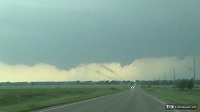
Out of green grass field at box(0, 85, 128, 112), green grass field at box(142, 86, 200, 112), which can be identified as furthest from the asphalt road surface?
green grass field at box(142, 86, 200, 112)

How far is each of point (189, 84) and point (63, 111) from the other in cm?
14419

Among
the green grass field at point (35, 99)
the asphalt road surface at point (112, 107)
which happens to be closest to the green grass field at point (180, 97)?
the asphalt road surface at point (112, 107)

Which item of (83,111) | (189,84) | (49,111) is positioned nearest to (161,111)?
(83,111)

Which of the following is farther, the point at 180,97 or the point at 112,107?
the point at 180,97

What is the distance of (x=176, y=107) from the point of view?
109 ft

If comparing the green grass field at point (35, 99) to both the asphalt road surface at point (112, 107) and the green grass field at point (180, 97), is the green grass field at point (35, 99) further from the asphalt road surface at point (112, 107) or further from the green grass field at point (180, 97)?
the green grass field at point (180, 97)

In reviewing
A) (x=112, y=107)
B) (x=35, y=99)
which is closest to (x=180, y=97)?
(x=112, y=107)

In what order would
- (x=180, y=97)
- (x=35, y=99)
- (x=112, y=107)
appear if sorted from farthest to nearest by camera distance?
1. (x=35, y=99)
2. (x=180, y=97)
3. (x=112, y=107)

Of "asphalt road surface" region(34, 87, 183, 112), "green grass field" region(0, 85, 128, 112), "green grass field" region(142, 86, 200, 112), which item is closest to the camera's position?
"asphalt road surface" region(34, 87, 183, 112)

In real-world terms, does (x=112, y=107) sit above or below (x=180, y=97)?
below

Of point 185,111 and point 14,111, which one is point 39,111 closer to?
point 14,111

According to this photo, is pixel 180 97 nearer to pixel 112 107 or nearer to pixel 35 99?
pixel 112 107

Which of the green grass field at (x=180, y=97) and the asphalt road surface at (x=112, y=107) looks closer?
the asphalt road surface at (x=112, y=107)

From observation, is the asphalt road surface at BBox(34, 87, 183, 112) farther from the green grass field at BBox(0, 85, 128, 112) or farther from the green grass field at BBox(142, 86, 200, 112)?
the green grass field at BBox(142, 86, 200, 112)
